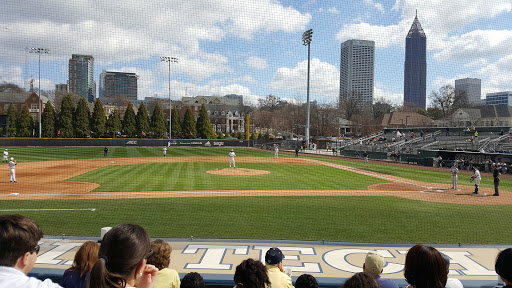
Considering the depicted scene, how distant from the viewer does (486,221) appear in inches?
419

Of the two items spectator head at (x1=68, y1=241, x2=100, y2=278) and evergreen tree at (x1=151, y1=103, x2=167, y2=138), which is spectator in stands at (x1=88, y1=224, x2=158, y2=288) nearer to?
spectator head at (x1=68, y1=241, x2=100, y2=278)

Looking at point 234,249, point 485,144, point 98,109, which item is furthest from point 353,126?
point 234,249

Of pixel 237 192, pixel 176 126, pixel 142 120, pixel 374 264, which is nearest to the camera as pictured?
pixel 374 264

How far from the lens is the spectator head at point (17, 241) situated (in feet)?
6.52

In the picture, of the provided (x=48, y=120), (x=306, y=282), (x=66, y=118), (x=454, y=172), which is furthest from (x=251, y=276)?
(x=48, y=120)

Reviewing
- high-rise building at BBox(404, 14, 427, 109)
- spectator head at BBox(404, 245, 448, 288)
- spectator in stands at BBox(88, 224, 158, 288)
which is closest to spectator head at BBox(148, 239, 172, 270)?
spectator in stands at BBox(88, 224, 158, 288)

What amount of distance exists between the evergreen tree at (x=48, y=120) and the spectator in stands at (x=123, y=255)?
57.4 meters

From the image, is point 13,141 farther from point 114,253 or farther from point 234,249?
point 114,253

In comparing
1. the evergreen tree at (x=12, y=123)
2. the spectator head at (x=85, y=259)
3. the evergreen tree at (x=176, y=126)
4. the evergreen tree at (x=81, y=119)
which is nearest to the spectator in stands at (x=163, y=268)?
the spectator head at (x=85, y=259)

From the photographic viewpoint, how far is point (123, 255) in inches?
81.9

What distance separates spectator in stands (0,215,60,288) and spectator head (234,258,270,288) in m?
1.39

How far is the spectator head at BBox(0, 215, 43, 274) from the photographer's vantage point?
78.2 inches

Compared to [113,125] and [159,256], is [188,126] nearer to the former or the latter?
[113,125]

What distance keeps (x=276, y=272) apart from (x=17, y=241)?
2427 mm
